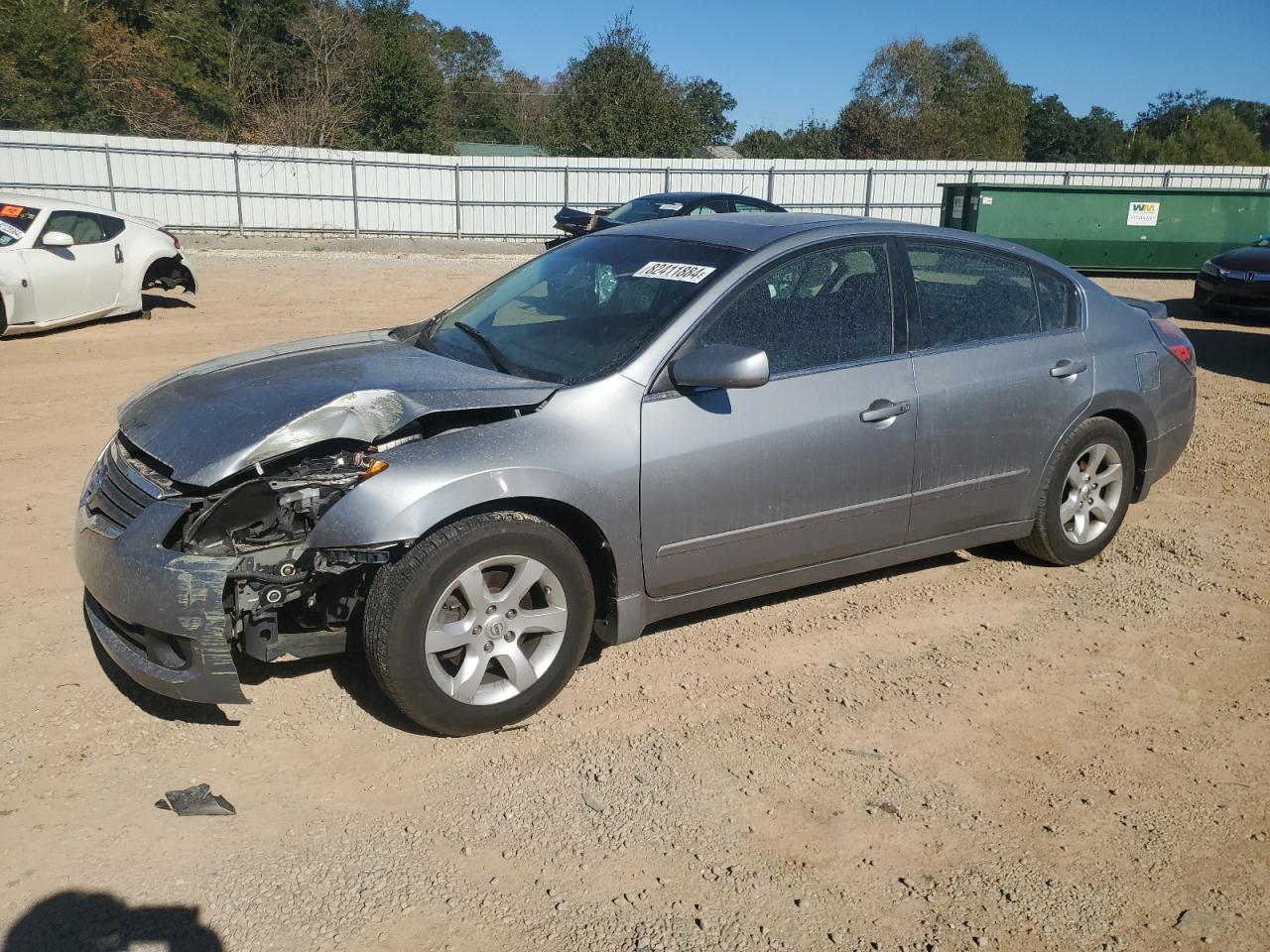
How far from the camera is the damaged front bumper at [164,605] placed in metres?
3.30

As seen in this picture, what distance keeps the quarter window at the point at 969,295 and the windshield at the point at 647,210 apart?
11253mm

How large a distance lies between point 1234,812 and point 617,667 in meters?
2.18

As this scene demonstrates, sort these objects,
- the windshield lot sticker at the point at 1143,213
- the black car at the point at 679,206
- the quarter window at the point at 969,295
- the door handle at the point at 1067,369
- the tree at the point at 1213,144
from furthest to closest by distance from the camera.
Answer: the tree at the point at 1213,144 → the windshield lot sticker at the point at 1143,213 → the black car at the point at 679,206 → the door handle at the point at 1067,369 → the quarter window at the point at 969,295

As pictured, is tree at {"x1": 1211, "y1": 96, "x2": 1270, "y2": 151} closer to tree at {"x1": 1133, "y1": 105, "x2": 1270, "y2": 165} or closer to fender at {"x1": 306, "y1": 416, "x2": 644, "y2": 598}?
tree at {"x1": 1133, "y1": 105, "x2": 1270, "y2": 165}

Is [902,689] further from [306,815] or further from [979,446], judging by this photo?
[306,815]

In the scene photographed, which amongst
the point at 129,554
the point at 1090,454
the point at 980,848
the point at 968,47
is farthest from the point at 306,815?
the point at 968,47

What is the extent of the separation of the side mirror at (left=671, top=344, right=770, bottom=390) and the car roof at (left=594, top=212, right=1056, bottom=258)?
677mm

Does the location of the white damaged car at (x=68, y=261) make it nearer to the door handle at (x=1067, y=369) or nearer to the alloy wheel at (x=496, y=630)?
the alloy wheel at (x=496, y=630)

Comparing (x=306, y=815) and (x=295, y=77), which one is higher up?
(x=295, y=77)

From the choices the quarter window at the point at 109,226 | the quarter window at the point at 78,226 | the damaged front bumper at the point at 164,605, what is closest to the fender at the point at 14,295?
the quarter window at the point at 78,226

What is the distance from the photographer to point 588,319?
4332mm

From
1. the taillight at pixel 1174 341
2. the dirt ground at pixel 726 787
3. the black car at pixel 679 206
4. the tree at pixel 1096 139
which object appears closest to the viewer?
the dirt ground at pixel 726 787

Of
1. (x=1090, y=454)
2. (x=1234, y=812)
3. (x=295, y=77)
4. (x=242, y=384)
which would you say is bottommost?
(x=1234, y=812)

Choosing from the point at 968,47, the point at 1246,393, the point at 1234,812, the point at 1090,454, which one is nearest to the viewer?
the point at 1234,812
